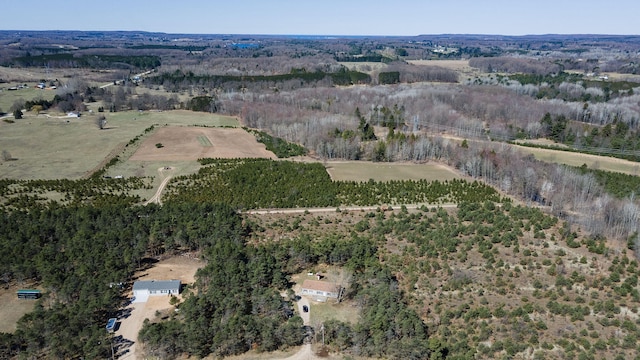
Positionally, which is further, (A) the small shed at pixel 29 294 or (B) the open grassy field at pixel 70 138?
(B) the open grassy field at pixel 70 138

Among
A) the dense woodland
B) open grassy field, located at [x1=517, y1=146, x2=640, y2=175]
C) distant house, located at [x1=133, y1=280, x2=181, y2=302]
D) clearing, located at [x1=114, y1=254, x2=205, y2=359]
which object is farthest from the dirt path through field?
open grassy field, located at [x1=517, y1=146, x2=640, y2=175]

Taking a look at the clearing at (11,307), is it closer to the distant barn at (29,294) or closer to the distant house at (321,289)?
the distant barn at (29,294)

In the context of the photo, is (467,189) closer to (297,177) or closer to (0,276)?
(297,177)

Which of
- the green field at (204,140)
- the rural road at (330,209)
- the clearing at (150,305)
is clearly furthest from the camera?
the green field at (204,140)

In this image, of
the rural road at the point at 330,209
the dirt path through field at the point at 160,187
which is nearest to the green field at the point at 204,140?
the dirt path through field at the point at 160,187

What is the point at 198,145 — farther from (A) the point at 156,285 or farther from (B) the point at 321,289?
(B) the point at 321,289

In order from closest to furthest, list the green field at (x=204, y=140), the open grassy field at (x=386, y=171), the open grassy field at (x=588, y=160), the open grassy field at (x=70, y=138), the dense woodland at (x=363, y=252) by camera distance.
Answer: the dense woodland at (x=363, y=252)
the open grassy field at (x=386, y=171)
the open grassy field at (x=70, y=138)
the open grassy field at (x=588, y=160)
the green field at (x=204, y=140)

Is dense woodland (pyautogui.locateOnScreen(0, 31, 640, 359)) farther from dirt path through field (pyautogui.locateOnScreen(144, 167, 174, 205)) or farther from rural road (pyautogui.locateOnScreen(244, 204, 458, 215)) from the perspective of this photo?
dirt path through field (pyautogui.locateOnScreen(144, 167, 174, 205))

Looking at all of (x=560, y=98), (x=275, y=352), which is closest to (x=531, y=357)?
(x=275, y=352)
